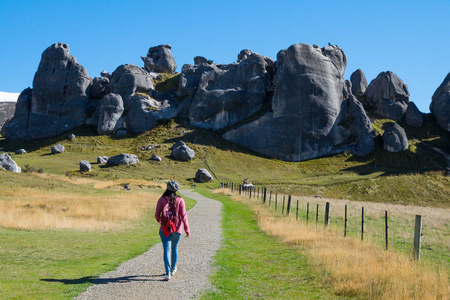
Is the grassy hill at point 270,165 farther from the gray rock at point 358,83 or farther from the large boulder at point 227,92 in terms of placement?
the gray rock at point 358,83

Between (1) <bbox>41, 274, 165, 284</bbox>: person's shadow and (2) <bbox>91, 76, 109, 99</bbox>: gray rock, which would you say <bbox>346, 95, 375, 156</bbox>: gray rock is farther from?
(1) <bbox>41, 274, 165, 284</bbox>: person's shadow

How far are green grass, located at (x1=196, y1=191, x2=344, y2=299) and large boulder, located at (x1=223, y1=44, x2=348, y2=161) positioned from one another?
92.6 meters

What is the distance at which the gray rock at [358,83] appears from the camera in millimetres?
137500

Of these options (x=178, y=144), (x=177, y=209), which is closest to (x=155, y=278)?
(x=177, y=209)

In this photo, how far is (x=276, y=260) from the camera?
1184cm

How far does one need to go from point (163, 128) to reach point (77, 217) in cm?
9565

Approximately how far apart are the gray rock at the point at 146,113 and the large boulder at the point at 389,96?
69417 millimetres

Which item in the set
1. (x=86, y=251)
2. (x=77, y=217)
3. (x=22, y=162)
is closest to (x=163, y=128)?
(x=22, y=162)

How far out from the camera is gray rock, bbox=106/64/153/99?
122375 millimetres

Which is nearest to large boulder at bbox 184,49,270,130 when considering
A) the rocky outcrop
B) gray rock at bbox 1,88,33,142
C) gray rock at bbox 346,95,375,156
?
the rocky outcrop

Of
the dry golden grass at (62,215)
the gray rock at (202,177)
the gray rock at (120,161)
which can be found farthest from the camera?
the gray rock at (120,161)

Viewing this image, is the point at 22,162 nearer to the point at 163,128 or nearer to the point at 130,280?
the point at 163,128

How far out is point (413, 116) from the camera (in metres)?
114

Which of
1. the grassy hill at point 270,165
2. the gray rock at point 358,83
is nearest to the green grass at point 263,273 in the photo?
the grassy hill at point 270,165
